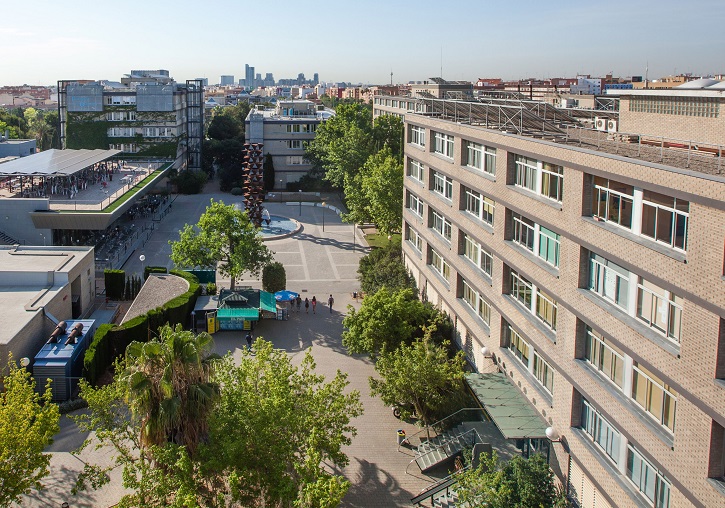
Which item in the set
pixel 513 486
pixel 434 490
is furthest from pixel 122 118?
pixel 513 486

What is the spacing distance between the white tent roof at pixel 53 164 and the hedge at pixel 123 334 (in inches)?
931

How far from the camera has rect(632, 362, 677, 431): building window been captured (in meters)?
17.0

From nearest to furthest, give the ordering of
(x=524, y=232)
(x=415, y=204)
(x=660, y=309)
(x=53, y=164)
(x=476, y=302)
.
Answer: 1. (x=660, y=309)
2. (x=524, y=232)
3. (x=476, y=302)
4. (x=415, y=204)
5. (x=53, y=164)

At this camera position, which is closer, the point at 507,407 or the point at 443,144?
the point at 507,407

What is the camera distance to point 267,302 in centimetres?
4147

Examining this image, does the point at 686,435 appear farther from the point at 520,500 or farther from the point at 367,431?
the point at 367,431

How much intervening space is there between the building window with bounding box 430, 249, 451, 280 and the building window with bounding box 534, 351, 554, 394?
10951 mm

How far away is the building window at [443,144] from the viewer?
3529 centimetres

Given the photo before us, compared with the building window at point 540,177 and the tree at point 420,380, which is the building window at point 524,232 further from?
the tree at point 420,380

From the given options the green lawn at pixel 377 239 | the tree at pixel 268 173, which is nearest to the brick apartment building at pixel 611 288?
the green lawn at pixel 377 239

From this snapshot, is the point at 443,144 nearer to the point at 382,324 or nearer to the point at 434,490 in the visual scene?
the point at 382,324

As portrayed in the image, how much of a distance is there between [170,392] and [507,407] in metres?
Answer: 11.7

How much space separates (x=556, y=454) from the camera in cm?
2275

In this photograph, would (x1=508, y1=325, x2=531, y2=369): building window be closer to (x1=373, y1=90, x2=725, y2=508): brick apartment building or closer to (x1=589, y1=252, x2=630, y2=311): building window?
(x1=373, y1=90, x2=725, y2=508): brick apartment building
